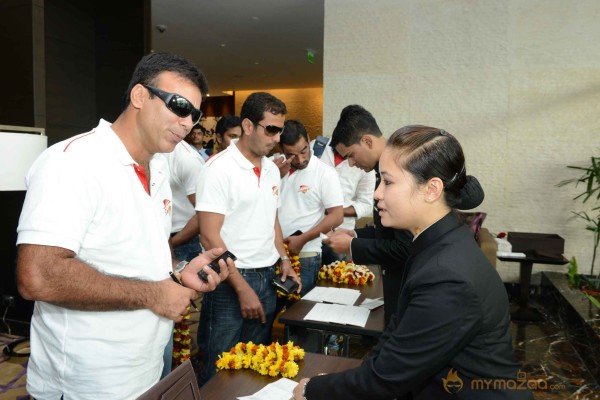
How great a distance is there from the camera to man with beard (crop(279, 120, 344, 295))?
10.7ft

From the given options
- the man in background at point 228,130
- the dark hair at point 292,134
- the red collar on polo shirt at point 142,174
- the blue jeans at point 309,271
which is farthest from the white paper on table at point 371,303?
the man in background at point 228,130

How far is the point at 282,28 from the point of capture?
24.4ft

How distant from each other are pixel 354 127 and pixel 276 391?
1477mm

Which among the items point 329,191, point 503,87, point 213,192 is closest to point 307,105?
point 503,87

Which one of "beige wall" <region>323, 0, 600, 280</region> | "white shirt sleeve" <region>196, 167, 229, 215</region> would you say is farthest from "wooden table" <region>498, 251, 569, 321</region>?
"white shirt sleeve" <region>196, 167, 229, 215</region>

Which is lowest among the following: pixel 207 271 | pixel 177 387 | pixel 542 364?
pixel 542 364

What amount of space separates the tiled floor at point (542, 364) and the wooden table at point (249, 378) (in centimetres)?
170

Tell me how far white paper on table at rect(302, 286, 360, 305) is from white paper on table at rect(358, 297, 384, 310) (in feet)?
0.21

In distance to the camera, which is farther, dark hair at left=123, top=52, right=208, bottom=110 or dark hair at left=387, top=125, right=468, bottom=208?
dark hair at left=123, top=52, right=208, bottom=110

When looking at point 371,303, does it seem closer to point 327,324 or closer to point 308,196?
point 327,324

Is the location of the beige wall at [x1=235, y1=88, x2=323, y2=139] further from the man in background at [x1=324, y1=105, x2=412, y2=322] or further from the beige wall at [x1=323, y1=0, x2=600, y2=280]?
the man in background at [x1=324, y1=105, x2=412, y2=322]

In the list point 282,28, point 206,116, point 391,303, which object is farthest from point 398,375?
point 206,116

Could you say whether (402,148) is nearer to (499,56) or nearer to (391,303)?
(391,303)

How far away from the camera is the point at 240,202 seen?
232cm
